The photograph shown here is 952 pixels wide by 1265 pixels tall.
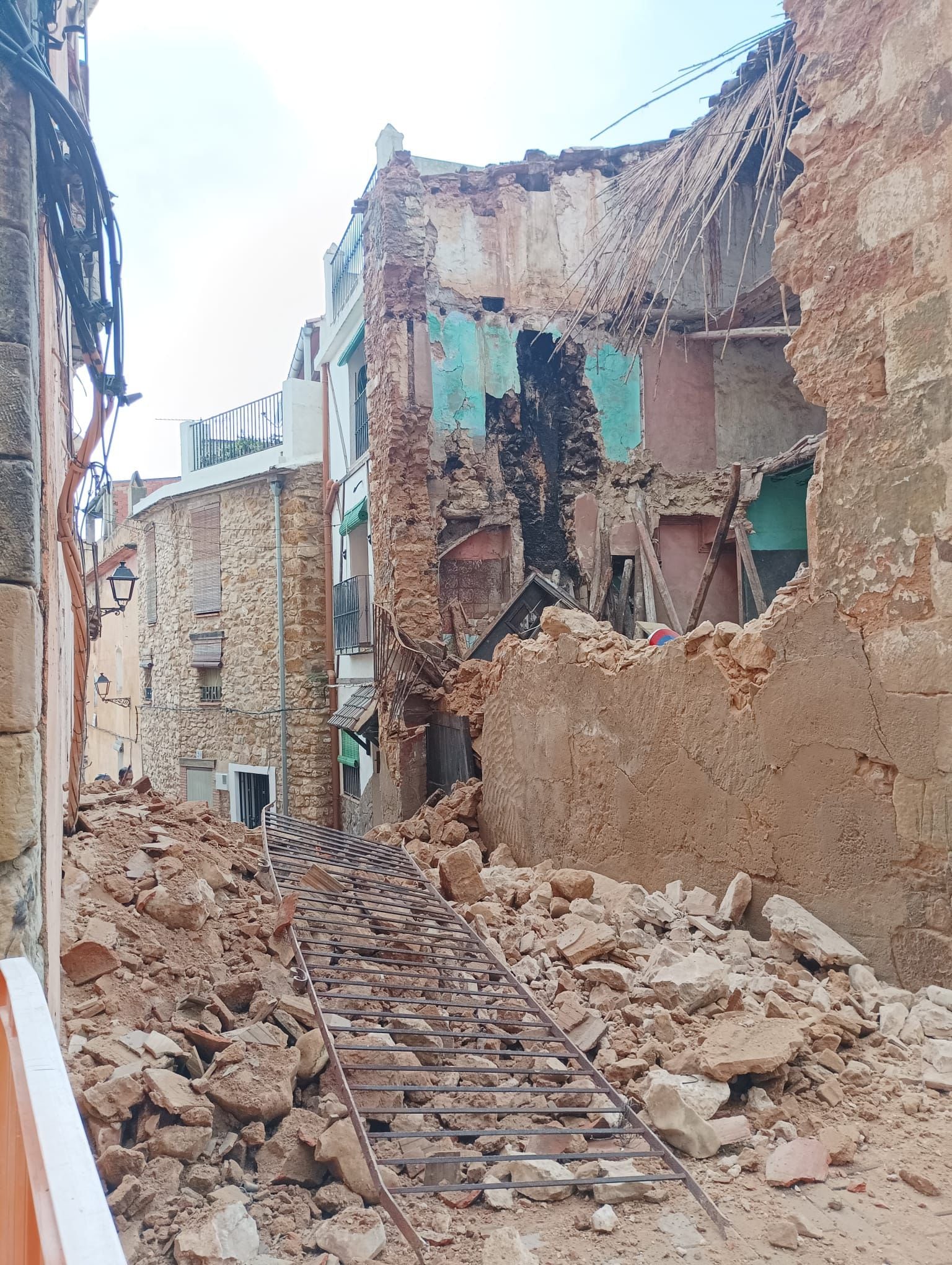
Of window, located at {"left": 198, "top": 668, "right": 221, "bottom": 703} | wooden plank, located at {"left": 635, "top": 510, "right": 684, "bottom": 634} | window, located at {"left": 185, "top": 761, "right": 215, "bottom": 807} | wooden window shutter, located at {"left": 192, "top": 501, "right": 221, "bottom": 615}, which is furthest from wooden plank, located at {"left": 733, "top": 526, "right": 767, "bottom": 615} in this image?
window, located at {"left": 185, "top": 761, "right": 215, "bottom": 807}

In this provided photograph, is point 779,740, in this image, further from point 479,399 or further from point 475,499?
point 479,399

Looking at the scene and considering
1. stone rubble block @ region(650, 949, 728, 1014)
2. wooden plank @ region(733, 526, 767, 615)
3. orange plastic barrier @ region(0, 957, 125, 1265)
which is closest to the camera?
orange plastic barrier @ region(0, 957, 125, 1265)

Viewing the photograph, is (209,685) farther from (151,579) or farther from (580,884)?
(580,884)

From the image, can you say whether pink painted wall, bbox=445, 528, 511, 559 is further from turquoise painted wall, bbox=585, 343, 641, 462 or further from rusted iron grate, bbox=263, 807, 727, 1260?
rusted iron grate, bbox=263, 807, 727, 1260

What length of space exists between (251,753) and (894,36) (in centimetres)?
1418

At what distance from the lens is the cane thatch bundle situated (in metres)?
4.45

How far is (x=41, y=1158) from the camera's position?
2.80ft

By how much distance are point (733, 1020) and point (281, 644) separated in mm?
12785

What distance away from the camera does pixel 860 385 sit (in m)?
3.62

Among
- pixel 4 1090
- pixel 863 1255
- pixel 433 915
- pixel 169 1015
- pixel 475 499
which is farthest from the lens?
pixel 475 499

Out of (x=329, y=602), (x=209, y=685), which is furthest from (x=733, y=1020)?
(x=209, y=685)

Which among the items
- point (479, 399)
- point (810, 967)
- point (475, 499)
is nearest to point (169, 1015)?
point (810, 967)

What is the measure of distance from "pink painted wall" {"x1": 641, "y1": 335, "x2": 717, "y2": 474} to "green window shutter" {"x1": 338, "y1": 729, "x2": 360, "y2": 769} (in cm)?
620

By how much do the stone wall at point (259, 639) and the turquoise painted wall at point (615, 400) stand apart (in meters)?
6.07
